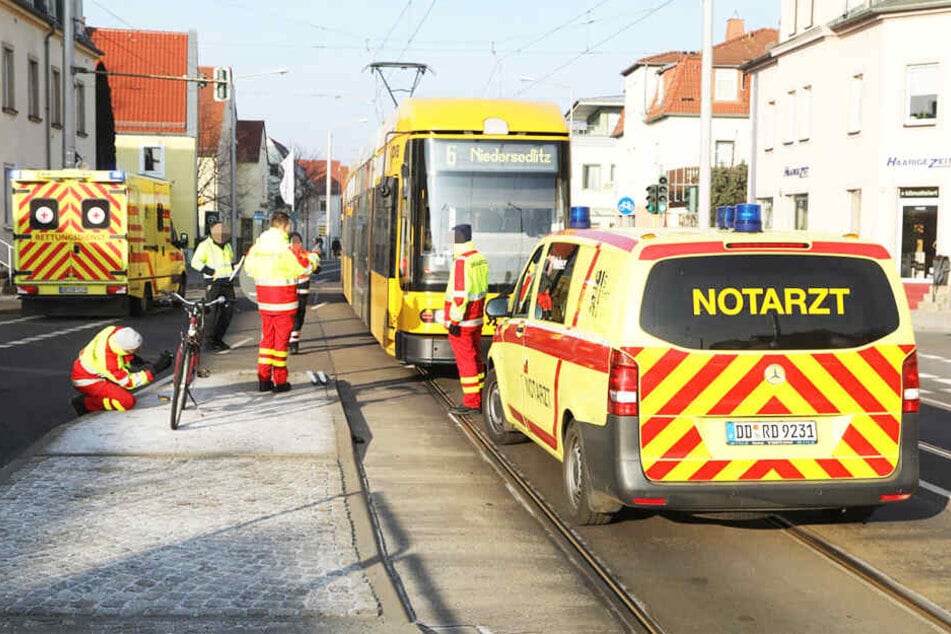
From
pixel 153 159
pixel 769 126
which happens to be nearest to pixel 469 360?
pixel 769 126

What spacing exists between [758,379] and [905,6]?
29933mm

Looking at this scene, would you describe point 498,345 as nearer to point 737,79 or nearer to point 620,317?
point 620,317

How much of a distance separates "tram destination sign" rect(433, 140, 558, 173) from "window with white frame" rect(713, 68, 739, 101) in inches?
1995

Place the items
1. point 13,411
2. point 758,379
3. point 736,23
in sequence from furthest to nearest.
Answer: point 736,23 < point 13,411 < point 758,379

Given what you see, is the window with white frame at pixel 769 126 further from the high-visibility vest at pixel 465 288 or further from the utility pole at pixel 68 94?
the high-visibility vest at pixel 465 288

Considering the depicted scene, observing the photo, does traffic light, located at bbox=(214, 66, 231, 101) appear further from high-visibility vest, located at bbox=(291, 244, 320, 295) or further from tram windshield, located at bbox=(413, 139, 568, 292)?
tram windshield, located at bbox=(413, 139, 568, 292)

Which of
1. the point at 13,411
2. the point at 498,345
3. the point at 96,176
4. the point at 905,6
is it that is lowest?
the point at 13,411

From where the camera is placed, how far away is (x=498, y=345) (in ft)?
34.1

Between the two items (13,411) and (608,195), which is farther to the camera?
(608,195)

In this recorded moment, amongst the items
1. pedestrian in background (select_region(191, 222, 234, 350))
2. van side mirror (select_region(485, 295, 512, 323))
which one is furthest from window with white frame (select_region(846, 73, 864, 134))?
van side mirror (select_region(485, 295, 512, 323))

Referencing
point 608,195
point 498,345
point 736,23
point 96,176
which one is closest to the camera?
point 498,345

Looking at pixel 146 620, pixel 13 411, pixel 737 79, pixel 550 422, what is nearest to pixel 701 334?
pixel 550 422

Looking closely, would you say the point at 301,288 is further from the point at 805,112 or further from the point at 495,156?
the point at 805,112

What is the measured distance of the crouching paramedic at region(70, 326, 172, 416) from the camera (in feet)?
37.0
